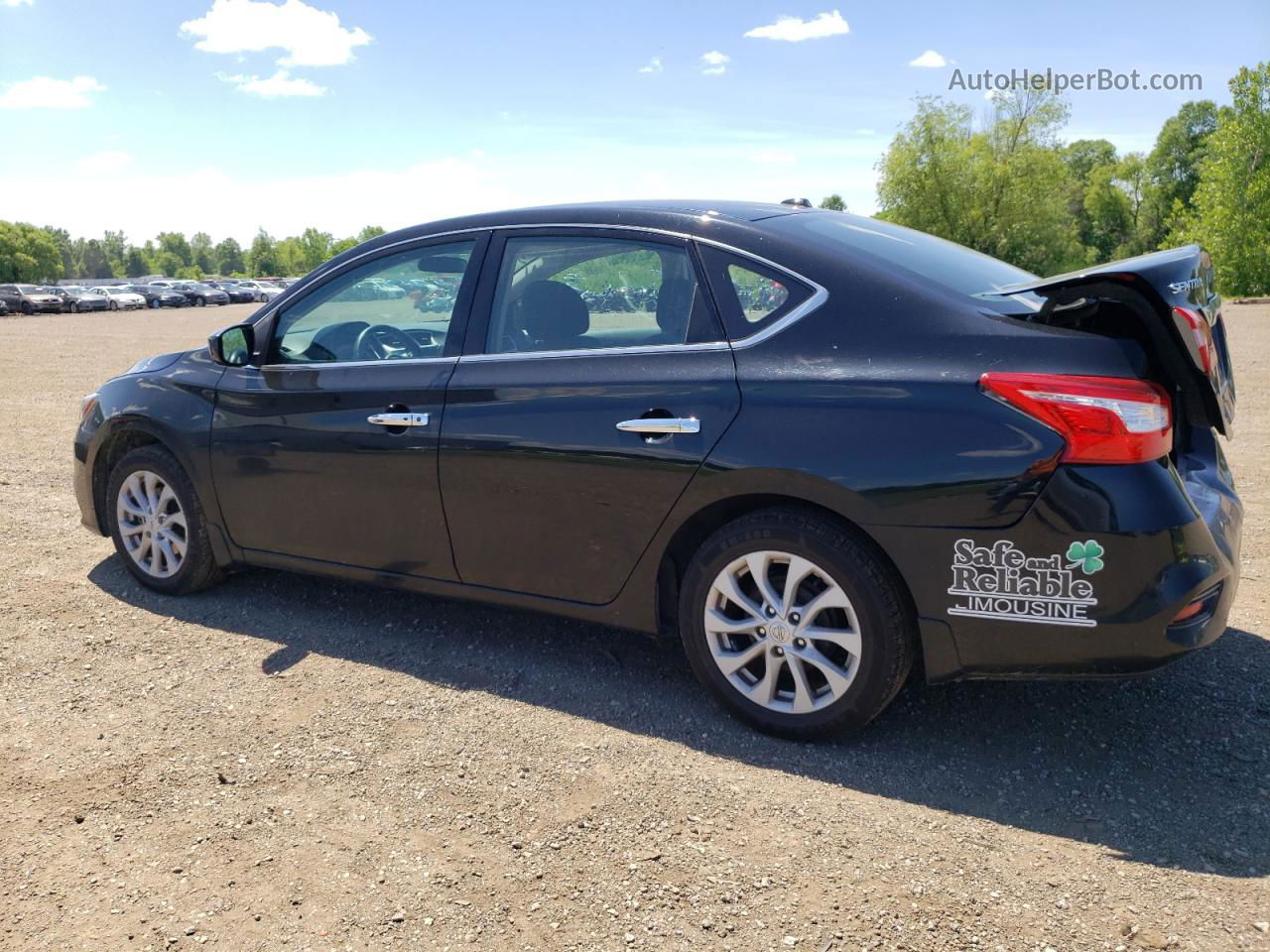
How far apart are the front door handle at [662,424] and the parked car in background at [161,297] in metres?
72.2

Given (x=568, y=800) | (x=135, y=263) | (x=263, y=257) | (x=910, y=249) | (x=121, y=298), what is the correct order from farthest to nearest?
(x=135, y=263) < (x=263, y=257) < (x=121, y=298) < (x=910, y=249) < (x=568, y=800)

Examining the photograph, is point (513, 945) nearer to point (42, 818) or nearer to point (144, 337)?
point (42, 818)

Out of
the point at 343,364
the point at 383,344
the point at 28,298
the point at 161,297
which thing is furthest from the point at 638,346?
the point at 161,297

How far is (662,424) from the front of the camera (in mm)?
3473

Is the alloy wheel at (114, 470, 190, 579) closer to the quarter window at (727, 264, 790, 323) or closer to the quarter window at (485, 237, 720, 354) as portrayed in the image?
the quarter window at (485, 237, 720, 354)

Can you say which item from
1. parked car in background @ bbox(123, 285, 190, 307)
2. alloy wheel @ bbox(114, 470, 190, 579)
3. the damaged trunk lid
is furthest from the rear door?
parked car in background @ bbox(123, 285, 190, 307)

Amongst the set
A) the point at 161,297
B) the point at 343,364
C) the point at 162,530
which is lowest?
the point at 162,530

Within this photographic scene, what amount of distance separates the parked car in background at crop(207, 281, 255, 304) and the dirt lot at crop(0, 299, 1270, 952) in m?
76.4

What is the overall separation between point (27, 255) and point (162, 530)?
453 ft

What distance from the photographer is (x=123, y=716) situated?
12.4 feet

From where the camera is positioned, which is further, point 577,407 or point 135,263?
point 135,263

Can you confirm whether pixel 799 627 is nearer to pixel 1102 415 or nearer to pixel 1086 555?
pixel 1086 555

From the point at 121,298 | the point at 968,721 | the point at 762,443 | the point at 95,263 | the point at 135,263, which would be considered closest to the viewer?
the point at 762,443

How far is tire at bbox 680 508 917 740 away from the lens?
3203mm
